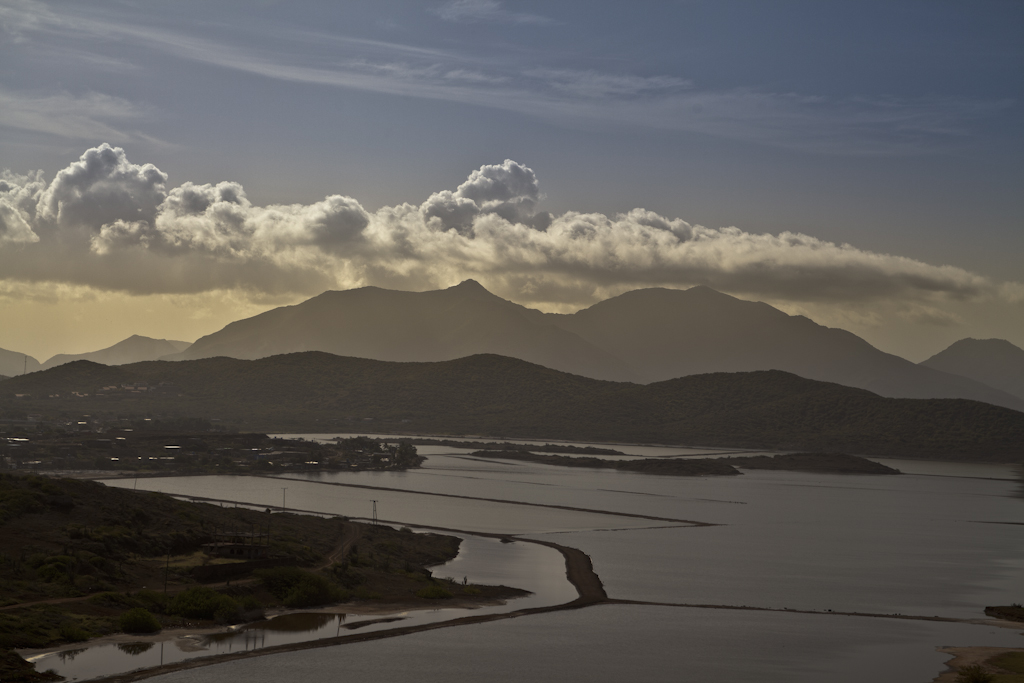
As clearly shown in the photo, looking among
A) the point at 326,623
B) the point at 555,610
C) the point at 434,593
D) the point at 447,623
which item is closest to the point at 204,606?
the point at 326,623

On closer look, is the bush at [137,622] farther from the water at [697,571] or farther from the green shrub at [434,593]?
the green shrub at [434,593]

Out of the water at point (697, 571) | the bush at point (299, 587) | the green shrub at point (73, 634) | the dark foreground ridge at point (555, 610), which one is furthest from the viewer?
the bush at point (299, 587)

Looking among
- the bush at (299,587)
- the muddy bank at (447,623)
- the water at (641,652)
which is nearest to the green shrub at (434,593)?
the muddy bank at (447,623)

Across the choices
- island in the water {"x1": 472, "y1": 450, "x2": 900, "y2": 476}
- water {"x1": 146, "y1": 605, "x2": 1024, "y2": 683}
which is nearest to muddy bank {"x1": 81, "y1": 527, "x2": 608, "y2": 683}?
water {"x1": 146, "y1": 605, "x2": 1024, "y2": 683}

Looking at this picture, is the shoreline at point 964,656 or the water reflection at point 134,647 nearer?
the water reflection at point 134,647

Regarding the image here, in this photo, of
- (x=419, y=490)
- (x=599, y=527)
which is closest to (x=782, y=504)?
(x=599, y=527)

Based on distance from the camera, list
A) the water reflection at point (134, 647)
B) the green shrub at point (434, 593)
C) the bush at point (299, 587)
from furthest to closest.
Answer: the green shrub at point (434, 593)
the bush at point (299, 587)
the water reflection at point (134, 647)
